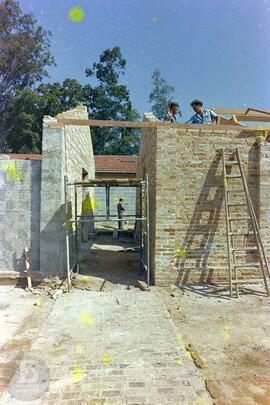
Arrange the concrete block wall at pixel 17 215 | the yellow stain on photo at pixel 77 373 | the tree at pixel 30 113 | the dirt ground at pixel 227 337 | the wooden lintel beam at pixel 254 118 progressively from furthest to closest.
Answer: the tree at pixel 30 113
the wooden lintel beam at pixel 254 118
the concrete block wall at pixel 17 215
the yellow stain on photo at pixel 77 373
the dirt ground at pixel 227 337

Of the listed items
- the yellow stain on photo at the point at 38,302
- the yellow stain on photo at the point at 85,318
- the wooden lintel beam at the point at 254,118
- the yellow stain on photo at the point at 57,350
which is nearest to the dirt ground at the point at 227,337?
the yellow stain on photo at the point at 85,318

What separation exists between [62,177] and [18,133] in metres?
24.9

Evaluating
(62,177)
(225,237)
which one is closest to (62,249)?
(62,177)

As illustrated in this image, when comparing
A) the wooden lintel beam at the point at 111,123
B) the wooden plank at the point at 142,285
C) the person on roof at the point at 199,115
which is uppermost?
the person on roof at the point at 199,115

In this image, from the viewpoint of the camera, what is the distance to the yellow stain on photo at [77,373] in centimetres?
360

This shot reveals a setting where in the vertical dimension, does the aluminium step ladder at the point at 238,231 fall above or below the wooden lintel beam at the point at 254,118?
below

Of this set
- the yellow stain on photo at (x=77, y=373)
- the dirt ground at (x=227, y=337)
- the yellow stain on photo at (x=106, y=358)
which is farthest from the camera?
the yellow stain on photo at (x=106, y=358)

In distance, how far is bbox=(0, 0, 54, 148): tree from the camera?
98.7ft

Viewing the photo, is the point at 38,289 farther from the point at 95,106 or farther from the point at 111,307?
the point at 95,106

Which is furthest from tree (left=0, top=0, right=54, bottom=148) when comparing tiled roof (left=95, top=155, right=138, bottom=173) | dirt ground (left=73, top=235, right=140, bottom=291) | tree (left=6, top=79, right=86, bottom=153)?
dirt ground (left=73, top=235, right=140, bottom=291)

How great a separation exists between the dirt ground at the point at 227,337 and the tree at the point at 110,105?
2870 centimetres

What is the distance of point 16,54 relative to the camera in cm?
3048

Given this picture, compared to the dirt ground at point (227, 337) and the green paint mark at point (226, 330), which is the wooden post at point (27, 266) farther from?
the green paint mark at point (226, 330)

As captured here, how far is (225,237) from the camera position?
7176 mm
